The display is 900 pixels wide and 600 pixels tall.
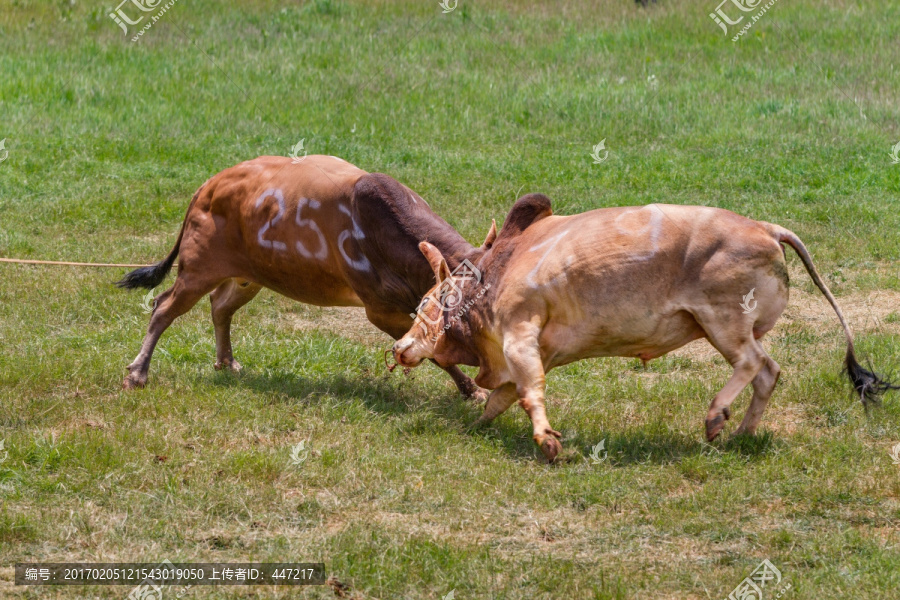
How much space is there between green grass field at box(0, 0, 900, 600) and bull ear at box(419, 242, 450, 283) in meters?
0.92

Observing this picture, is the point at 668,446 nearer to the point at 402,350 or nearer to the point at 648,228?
the point at 648,228

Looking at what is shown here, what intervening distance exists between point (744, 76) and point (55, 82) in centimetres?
977

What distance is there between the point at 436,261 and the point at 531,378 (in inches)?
39.9

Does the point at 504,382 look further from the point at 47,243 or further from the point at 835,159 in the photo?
the point at 835,159

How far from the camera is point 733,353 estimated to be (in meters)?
6.16

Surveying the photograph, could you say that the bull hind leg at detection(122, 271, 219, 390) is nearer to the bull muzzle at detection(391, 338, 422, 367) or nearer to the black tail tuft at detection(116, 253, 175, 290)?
the black tail tuft at detection(116, 253, 175, 290)

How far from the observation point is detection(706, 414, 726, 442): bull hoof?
6.18 metres

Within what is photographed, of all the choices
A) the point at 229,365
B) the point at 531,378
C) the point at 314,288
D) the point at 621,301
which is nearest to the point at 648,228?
the point at 621,301

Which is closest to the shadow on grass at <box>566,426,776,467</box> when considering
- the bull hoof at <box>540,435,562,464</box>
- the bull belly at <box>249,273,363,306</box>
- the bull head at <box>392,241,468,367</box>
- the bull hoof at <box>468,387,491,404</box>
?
the bull hoof at <box>540,435,562,464</box>

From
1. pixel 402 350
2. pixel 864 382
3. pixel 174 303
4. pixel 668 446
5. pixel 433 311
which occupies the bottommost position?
pixel 668 446

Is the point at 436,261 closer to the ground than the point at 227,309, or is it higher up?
higher up

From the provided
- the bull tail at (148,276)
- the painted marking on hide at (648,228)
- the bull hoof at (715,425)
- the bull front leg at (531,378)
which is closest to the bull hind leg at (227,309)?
the bull tail at (148,276)

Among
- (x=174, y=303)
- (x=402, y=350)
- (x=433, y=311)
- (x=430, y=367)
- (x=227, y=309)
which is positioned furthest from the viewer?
(x=227, y=309)

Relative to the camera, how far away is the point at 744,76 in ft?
52.5
